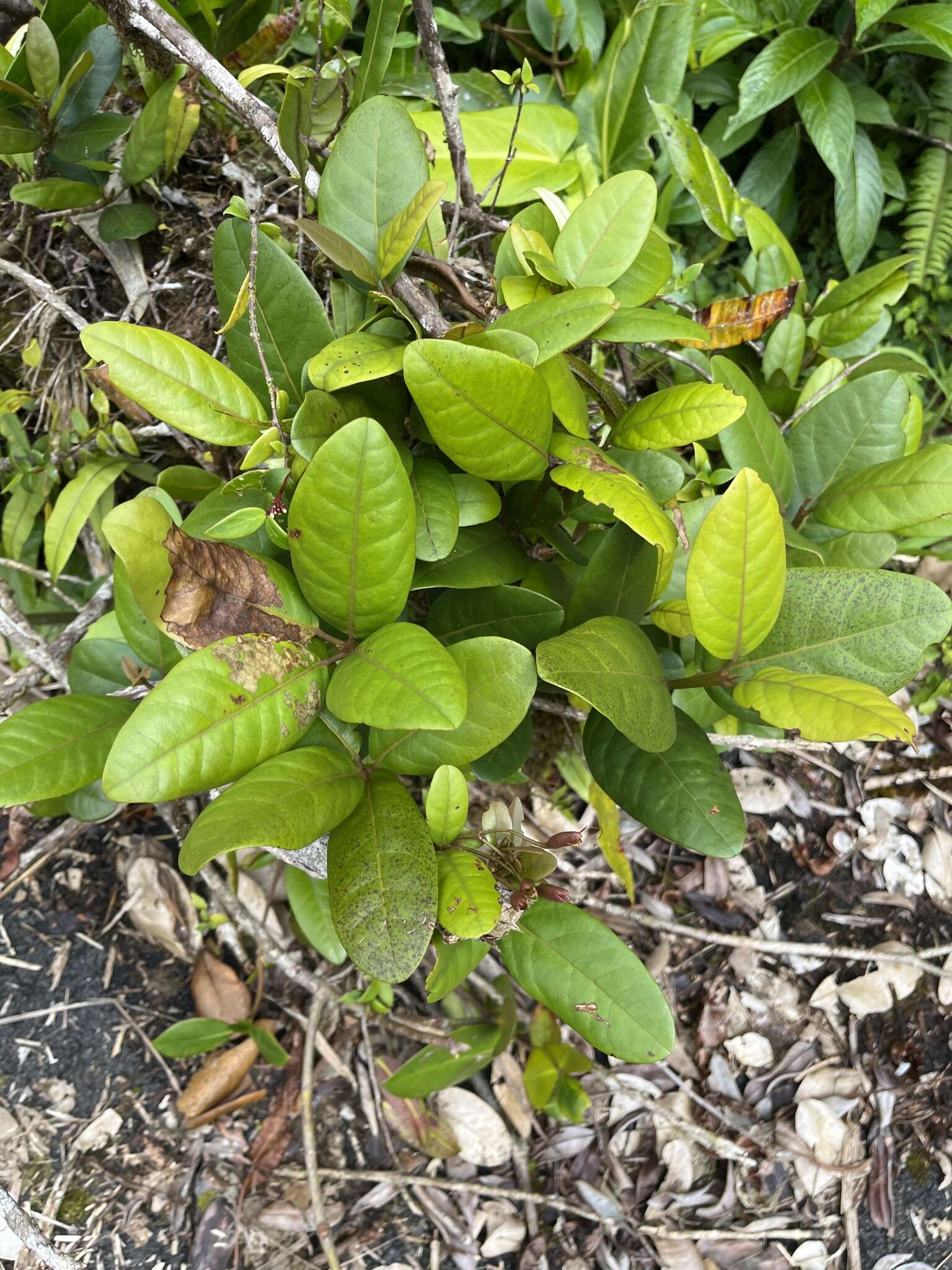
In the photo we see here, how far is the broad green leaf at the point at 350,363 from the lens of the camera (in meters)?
0.88

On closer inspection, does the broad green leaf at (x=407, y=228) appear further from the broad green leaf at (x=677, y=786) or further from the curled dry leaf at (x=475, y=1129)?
the curled dry leaf at (x=475, y=1129)

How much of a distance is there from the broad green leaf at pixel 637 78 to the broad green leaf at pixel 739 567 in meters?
1.04

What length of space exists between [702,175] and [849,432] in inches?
25.7

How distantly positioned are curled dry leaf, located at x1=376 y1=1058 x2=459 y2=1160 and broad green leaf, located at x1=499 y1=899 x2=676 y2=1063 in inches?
24.2

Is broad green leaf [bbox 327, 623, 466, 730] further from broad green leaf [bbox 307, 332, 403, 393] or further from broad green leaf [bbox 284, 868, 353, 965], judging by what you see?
broad green leaf [bbox 284, 868, 353, 965]

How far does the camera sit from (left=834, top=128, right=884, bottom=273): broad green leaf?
1886 millimetres

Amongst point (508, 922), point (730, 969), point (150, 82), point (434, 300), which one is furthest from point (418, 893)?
point (150, 82)

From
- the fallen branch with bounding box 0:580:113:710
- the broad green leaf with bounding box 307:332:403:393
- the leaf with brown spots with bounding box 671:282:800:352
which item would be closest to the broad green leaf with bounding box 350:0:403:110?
the broad green leaf with bounding box 307:332:403:393

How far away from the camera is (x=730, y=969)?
5.70ft

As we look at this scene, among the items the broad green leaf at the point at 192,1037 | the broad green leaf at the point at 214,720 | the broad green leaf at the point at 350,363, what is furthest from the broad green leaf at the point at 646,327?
the broad green leaf at the point at 192,1037

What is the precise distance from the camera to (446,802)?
97cm

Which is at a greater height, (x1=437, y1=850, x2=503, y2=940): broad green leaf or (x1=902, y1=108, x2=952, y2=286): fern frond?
(x1=902, y1=108, x2=952, y2=286): fern frond

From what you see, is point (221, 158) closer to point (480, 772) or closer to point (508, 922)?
point (480, 772)

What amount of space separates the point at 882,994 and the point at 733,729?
73 cm
